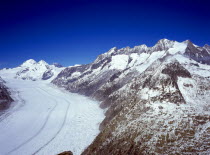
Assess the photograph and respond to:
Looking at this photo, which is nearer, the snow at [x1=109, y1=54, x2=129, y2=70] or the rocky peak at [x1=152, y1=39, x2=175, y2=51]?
the rocky peak at [x1=152, y1=39, x2=175, y2=51]

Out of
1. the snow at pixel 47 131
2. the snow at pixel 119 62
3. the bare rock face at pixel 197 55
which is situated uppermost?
the snow at pixel 119 62

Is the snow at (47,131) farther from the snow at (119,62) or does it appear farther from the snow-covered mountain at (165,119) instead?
the snow at (119,62)

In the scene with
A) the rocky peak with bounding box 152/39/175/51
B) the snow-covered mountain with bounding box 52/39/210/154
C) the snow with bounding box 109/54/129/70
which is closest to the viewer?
the snow-covered mountain with bounding box 52/39/210/154

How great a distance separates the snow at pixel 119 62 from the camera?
172875mm

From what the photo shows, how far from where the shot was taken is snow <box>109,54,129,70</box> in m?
173

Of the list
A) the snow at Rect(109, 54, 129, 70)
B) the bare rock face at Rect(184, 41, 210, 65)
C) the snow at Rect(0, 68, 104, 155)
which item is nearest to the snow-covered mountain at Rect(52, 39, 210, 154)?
the snow at Rect(0, 68, 104, 155)

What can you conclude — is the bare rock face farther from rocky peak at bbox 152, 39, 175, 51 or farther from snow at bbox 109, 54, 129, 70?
snow at bbox 109, 54, 129, 70

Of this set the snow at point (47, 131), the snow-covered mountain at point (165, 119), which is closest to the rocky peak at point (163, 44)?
the snow-covered mountain at point (165, 119)

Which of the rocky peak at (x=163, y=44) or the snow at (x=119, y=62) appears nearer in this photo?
the rocky peak at (x=163, y=44)

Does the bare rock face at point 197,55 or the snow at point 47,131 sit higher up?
the bare rock face at point 197,55

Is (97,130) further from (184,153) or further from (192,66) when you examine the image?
(192,66)

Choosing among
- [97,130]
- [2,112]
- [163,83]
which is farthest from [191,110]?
[2,112]

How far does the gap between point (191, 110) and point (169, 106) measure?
21.1 feet

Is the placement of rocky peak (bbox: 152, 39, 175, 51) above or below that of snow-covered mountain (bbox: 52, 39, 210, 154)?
above
